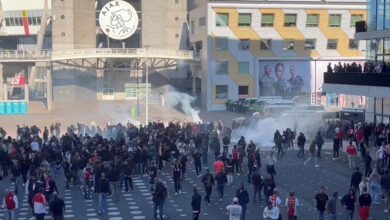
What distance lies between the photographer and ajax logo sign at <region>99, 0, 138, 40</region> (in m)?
67.9

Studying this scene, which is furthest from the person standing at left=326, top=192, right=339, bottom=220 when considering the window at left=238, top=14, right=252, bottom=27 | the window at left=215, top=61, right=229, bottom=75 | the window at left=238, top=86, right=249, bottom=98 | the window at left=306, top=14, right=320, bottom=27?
the window at left=306, top=14, right=320, bottom=27

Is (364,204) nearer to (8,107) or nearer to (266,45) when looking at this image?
(8,107)

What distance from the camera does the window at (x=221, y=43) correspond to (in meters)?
60.9

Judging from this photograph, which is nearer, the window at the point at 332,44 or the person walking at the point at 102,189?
the person walking at the point at 102,189

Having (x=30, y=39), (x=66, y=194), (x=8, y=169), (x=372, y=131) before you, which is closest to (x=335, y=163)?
(x=372, y=131)

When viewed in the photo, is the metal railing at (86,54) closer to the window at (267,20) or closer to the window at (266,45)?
the window at (266,45)

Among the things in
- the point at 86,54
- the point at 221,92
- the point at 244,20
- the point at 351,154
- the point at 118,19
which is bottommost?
the point at 351,154

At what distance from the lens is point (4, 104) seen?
52.8 metres

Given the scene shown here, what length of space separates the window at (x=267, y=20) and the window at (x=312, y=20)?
4.13 metres

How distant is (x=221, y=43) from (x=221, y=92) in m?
5.32

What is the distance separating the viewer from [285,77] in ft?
206

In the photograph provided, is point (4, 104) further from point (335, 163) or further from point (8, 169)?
point (335, 163)

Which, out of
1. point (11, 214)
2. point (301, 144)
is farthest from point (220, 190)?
point (301, 144)

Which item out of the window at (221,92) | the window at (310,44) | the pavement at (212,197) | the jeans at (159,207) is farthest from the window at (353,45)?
the jeans at (159,207)
